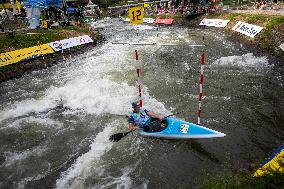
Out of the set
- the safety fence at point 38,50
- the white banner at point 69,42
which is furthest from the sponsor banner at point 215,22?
the safety fence at point 38,50

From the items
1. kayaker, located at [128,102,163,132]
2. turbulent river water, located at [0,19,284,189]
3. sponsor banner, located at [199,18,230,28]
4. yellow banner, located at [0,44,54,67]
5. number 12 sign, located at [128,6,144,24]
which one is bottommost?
turbulent river water, located at [0,19,284,189]

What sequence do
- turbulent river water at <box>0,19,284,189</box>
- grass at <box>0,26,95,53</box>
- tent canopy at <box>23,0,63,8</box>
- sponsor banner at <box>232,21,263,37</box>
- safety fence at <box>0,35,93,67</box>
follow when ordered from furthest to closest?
tent canopy at <box>23,0,63,8</box> < sponsor banner at <box>232,21,263,37</box> < grass at <box>0,26,95,53</box> < safety fence at <box>0,35,93,67</box> < turbulent river water at <box>0,19,284,189</box>

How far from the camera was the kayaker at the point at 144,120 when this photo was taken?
12133 millimetres

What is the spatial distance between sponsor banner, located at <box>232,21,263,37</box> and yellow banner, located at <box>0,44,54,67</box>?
1680cm

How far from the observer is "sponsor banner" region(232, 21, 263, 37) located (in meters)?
24.0

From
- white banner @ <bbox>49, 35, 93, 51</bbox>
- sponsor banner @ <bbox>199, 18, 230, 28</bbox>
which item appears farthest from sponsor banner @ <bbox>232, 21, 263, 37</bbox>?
white banner @ <bbox>49, 35, 93, 51</bbox>

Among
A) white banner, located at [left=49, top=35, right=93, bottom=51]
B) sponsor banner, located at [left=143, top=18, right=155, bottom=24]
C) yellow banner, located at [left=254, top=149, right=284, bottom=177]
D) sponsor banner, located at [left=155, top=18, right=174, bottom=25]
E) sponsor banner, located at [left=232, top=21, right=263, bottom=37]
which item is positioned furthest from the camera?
sponsor banner, located at [left=143, top=18, right=155, bottom=24]

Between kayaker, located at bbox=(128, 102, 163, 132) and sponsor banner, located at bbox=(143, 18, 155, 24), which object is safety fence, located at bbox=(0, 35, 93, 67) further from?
sponsor banner, located at bbox=(143, 18, 155, 24)

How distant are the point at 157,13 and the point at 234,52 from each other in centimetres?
2344

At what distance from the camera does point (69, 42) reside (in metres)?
26.6

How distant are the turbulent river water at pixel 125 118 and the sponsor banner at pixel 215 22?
19.8ft

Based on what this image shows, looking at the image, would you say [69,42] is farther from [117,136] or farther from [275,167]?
[275,167]

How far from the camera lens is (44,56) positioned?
2391cm

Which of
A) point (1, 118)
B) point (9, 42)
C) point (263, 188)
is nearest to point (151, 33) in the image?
point (9, 42)
